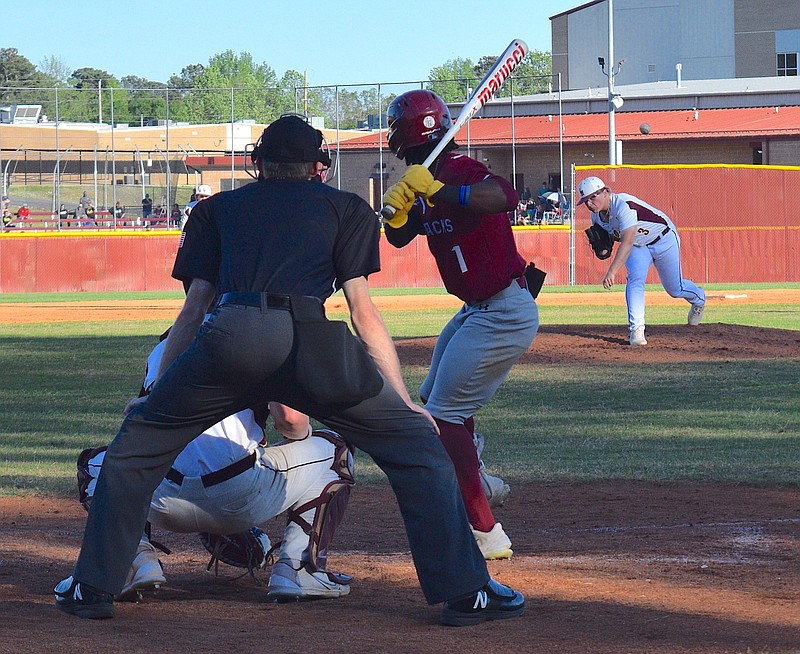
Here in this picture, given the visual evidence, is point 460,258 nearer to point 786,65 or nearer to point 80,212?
point 80,212

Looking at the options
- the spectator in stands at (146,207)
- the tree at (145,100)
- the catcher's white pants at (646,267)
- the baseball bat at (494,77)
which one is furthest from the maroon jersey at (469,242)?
the spectator in stands at (146,207)

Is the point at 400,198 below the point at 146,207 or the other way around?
below

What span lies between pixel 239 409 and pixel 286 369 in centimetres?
28

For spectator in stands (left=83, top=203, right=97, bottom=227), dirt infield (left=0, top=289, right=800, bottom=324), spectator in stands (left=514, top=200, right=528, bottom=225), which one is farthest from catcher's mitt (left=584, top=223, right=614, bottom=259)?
spectator in stands (left=83, top=203, right=97, bottom=227)

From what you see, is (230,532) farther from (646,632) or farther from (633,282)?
(633,282)

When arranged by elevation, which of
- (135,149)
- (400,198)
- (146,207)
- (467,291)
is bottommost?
(467,291)

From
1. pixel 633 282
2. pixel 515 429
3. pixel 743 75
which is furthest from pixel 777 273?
pixel 743 75

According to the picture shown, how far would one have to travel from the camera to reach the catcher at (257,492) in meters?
4.41

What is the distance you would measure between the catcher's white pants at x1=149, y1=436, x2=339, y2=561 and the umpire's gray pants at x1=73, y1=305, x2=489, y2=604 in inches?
12.6

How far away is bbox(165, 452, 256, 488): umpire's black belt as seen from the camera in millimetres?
4375

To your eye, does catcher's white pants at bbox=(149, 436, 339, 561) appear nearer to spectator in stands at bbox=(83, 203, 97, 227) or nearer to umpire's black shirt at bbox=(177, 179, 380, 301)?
umpire's black shirt at bbox=(177, 179, 380, 301)

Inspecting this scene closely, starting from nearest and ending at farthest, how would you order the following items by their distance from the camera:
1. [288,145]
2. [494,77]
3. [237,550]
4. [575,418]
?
1. [288,145]
2. [237,550]
3. [494,77]
4. [575,418]

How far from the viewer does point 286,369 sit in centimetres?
381

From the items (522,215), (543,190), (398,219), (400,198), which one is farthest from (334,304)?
(543,190)
